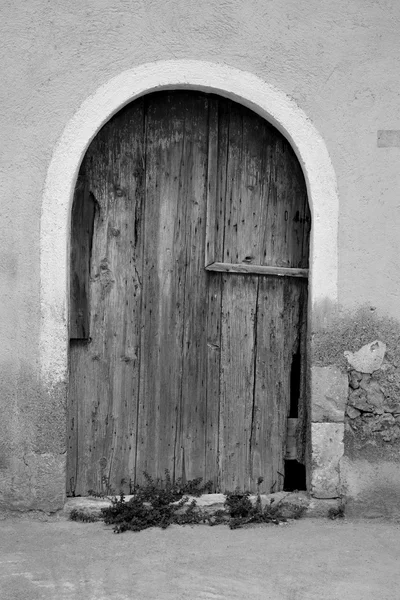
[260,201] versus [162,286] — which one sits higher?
[260,201]

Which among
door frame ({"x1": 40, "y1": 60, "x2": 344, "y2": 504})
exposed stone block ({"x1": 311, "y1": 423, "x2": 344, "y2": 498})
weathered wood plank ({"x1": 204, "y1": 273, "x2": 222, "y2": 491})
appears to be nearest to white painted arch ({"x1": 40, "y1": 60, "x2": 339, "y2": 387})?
door frame ({"x1": 40, "y1": 60, "x2": 344, "y2": 504})

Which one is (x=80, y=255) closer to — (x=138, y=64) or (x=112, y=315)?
(x=112, y=315)

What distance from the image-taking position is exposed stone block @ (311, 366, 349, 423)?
4.43 metres

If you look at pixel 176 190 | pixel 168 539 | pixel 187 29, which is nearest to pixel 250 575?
pixel 168 539

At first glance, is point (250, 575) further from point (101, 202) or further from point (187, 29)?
point (187, 29)

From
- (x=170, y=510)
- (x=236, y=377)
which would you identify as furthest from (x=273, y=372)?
(x=170, y=510)

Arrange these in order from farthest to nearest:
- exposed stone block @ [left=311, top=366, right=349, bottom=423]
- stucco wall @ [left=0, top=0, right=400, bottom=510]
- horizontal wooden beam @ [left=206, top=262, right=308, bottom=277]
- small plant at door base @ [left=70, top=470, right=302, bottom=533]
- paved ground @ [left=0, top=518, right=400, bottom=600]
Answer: horizontal wooden beam @ [left=206, top=262, right=308, bottom=277] → exposed stone block @ [left=311, top=366, right=349, bottom=423] → small plant at door base @ [left=70, top=470, right=302, bottom=533] → stucco wall @ [left=0, top=0, right=400, bottom=510] → paved ground @ [left=0, top=518, right=400, bottom=600]

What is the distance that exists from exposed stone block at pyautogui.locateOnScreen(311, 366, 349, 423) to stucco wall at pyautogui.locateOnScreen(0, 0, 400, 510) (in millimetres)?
387

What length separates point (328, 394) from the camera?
4.43 metres

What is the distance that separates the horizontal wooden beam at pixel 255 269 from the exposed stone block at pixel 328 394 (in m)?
0.55

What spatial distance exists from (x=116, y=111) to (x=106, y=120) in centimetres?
7

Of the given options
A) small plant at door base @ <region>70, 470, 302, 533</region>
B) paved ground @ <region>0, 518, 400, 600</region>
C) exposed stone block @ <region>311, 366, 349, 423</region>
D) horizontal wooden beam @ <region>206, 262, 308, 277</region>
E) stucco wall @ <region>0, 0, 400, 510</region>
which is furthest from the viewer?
horizontal wooden beam @ <region>206, 262, 308, 277</region>

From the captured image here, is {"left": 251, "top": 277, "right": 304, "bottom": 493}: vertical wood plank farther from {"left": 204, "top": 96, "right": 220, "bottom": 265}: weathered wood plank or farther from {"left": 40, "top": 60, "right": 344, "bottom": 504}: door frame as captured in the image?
{"left": 204, "top": 96, "right": 220, "bottom": 265}: weathered wood plank

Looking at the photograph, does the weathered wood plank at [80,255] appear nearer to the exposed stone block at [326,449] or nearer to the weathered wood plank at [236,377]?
the weathered wood plank at [236,377]
